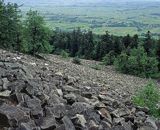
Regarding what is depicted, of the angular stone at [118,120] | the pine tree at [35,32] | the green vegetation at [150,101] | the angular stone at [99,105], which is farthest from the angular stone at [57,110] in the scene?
the pine tree at [35,32]

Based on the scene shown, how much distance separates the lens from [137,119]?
1042 inches

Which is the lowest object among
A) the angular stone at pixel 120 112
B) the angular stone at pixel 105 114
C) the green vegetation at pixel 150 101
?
the green vegetation at pixel 150 101

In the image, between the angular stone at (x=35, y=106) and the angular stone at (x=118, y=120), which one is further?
the angular stone at (x=118, y=120)

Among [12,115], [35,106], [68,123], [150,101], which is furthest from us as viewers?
[150,101]

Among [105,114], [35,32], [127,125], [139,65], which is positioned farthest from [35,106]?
[139,65]

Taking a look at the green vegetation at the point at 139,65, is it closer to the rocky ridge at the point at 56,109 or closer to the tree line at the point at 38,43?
the tree line at the point at 38,43

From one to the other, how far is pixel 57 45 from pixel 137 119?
11962 cm

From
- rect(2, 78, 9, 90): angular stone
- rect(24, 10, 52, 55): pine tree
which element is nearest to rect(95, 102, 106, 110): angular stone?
rect(2, 78, 9, 90): angular stone

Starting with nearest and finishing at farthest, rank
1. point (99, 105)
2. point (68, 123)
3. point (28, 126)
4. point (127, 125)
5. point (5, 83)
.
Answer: point (28, 126)
point (68, 123)
point (127, 125)
point (5, 83)
point (99, 105)

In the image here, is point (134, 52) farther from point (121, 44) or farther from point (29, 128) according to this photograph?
point (29, 128)

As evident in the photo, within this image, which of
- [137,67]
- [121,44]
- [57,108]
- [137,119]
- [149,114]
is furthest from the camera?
[121,44]

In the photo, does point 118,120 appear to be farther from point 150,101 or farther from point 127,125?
point 150,101

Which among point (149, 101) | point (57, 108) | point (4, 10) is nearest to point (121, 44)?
point (4, 10)

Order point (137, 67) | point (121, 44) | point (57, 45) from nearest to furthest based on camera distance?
point (137, 67)
point (121, 44)
point (57, 45)
